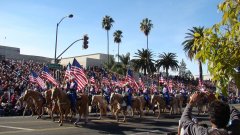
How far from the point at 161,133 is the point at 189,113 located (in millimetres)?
14013

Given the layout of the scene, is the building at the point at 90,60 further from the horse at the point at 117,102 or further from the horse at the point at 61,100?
the horse at the point at 61,100

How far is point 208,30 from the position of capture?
232 inches

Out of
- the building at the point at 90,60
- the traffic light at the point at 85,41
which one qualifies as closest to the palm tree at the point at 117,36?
the building at the point at 90,60

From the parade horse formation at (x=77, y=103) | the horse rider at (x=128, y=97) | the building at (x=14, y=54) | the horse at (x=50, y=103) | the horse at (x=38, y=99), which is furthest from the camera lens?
the building at (x=14, y=54)

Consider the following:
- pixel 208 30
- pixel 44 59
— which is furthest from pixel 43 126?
pixel 44 59

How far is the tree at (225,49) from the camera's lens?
5641mm

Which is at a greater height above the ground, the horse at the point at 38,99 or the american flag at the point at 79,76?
the american flag at the point at 79,76

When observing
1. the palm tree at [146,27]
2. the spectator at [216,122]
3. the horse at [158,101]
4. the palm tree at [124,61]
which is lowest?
the spectator at [216,122]

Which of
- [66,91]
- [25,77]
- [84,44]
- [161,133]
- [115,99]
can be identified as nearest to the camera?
[161,133]

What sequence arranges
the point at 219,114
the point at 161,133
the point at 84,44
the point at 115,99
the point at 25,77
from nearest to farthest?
the point at 219,114 < the point at 161,133 < the point at 115,99 < the point at 84,44 < the point at 25,77

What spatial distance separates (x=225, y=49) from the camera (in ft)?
18.9

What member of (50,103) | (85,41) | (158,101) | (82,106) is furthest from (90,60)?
(82,106)

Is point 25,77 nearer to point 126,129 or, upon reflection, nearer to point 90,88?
point 90,88

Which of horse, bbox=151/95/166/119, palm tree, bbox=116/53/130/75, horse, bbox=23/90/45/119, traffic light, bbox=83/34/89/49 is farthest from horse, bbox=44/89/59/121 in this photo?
palm tree, bbox=116/53/130/75
